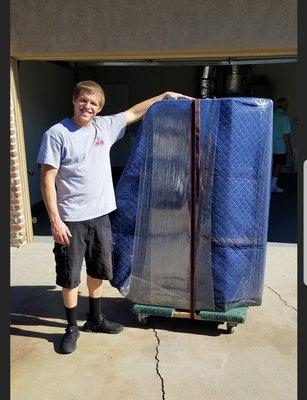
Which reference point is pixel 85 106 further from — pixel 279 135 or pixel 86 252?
pixel 279 135

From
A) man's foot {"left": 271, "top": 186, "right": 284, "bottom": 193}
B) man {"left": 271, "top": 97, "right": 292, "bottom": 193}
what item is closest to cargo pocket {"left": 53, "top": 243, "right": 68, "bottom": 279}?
man {"left": 271, "top": 97, "right": 292, "bottom": 193}

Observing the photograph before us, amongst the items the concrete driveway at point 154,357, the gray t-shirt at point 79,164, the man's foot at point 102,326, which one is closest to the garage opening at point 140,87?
the concrete driveway at point 154,357

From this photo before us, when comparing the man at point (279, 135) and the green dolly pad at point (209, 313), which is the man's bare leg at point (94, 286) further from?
the man at point (279, 135)

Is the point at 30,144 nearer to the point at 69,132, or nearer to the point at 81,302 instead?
the point at 81,302

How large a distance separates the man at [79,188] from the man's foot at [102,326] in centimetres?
20

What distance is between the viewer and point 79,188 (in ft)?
10.3

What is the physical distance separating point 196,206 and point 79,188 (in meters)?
0.83

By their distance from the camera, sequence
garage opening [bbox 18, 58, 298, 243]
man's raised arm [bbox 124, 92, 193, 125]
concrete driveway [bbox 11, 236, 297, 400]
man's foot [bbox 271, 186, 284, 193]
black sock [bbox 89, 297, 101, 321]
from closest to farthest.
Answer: concrete driveway [bbox 11, 236, 297, 400]
man's raised arm [bbox 124, 92, 193, 125]
black sock [bbox 89, 297, 101, 321]
garage opening [bbox 18, 58, 298, 243]
man's foot [bbox 271, 186, 284, 193]

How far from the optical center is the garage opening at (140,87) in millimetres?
8109

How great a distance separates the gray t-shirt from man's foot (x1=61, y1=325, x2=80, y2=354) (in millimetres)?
809

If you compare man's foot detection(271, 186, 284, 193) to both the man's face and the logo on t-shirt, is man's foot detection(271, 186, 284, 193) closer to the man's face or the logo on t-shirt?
the logo on t-shirt

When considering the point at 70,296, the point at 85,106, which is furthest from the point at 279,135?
the point at 70,296

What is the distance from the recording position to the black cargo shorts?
10.4 ft

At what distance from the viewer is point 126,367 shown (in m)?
3.01
